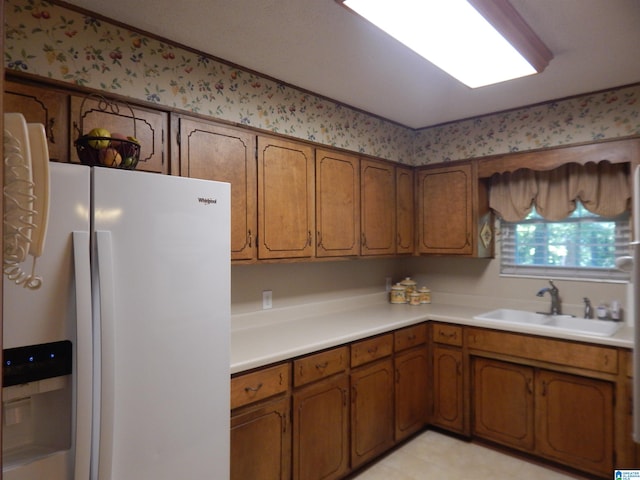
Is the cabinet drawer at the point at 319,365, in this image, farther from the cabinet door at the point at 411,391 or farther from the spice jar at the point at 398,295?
the spice jar at the point at 398,295

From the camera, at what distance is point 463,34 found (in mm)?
1782

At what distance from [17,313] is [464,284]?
3.29 meters

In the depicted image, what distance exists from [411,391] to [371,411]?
49cm

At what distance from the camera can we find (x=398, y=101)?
293 centimetres

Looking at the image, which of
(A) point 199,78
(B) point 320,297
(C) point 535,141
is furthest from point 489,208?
(A) point 199,78

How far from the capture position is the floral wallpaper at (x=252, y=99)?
166 centimetres

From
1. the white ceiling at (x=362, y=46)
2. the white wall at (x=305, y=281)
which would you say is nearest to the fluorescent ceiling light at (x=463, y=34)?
the white ceiling at (x=362, y=46)

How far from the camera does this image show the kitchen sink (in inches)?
104

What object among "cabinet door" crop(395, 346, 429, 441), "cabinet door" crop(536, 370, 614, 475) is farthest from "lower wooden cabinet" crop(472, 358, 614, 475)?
"cabinet door" crop(395, 346, 429, 441)

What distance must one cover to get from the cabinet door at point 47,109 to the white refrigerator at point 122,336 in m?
0.56

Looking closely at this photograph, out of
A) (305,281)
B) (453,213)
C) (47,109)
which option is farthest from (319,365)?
(453,213)

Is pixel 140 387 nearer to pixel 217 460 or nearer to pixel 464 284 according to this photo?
pixel 217 460

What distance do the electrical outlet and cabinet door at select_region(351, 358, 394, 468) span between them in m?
0.72

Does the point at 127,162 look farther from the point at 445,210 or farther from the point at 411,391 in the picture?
the point at 445,210
